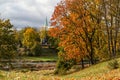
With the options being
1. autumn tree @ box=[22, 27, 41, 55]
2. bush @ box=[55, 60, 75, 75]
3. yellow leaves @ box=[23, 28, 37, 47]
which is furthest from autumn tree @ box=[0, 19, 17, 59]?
yellow leaves @ box=[23, 28, 37, 47]

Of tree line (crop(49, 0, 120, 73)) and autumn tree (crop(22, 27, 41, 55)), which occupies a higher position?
tree line (crop(49, 0, 120, 73))

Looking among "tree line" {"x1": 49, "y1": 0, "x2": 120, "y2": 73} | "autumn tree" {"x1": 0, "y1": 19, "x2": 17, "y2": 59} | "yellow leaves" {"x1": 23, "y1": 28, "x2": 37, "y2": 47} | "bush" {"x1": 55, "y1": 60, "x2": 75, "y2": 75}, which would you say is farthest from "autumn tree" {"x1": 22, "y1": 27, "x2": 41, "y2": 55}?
"tree line" {"x1": 49, "y1": 0, "x2": 120, "y2": 73}

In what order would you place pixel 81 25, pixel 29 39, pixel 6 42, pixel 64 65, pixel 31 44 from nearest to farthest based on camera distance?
pixel 81 25 → pixel 64 65 → pixel 6 42 → pixel 31 44 → pixel 29 39

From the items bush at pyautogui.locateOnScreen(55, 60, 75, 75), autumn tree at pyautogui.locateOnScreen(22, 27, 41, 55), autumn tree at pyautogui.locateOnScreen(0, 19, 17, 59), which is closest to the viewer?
bush at pyautogui.locateOnScreen(55, 60, 75, 75)

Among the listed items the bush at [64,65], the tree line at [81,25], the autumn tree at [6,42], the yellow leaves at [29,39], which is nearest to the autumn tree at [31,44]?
the yellow leaves at [29,39]

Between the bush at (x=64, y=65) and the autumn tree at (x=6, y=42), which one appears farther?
the autumn tree at (x=6, y=42)

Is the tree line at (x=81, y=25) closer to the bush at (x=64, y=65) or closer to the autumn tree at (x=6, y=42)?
the bush at (x=64, y=65)

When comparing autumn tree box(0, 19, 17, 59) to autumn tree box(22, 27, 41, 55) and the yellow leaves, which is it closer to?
autumn tree box(22, 27, 41, 55)

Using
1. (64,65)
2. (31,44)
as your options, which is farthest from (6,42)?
(31,44)

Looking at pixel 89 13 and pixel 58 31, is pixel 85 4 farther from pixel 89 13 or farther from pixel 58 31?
pixel 58 31

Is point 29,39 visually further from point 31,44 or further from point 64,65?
point 64,65

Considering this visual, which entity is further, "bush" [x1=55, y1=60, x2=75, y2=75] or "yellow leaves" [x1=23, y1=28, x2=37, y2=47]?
"yellow leaves" [x1=23, y1=28, x2=37, y2=47]

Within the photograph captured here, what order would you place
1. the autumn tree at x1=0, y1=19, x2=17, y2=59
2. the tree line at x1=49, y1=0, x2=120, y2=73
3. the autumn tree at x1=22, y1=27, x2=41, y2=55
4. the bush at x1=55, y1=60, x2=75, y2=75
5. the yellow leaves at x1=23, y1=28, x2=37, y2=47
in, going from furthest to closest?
the yellow leaves at x1=23, y1=28, x2=37, y2=47, the autumn tree at x1=22, y1=27, x2=41, y2=55, the autumn tree at x1=0, y1=19, x2=17, y2=59, the bush at x1=55, y1=60, x2=75, y2=75, the tree line at x1=49, y1=0, x2=120, y2=73

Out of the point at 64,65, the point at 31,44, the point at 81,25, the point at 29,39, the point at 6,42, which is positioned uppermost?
the point at 81,25
